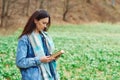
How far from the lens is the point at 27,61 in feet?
21.3

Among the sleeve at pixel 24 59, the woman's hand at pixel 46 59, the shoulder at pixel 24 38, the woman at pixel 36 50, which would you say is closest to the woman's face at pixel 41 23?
the woman at pixel 36 50

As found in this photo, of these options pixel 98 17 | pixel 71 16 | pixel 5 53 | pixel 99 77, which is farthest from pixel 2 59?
pixel 98 17

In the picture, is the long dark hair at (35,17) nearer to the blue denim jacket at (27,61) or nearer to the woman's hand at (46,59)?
the blue denim jacket at (27,61)

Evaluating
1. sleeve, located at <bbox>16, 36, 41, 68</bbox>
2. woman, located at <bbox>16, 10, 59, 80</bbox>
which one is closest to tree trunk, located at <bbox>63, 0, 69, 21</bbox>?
woman, located at <bbox>16, 10, 59, 80</bbox>

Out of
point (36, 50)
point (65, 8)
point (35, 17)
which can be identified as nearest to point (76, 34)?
point (65, 8)

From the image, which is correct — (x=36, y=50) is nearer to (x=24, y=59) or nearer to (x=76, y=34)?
(x=24, y=59)

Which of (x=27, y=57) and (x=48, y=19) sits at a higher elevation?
(x=48, y=19)

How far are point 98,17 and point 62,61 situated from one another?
44728mm

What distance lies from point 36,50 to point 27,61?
0.20 m

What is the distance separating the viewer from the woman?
6.49m

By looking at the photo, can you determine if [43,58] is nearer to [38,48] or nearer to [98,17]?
[38,48]

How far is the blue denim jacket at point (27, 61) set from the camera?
21.3ft

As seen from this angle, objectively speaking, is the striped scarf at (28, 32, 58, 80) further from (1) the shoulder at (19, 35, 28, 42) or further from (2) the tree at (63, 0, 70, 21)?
(2) the tree at (63, 0, 70, 21)

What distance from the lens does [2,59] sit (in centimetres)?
1708
